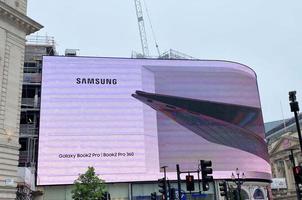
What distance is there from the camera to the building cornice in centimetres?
3086

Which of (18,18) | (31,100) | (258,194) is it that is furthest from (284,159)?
(18,18)

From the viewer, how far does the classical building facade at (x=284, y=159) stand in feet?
387

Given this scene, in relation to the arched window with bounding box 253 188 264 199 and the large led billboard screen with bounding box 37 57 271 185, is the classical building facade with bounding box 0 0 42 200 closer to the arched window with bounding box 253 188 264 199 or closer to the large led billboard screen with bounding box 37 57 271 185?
the large led billboard screen with bounding box 37 57 271 185

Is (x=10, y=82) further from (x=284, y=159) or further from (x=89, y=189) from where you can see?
(x=284, y=159)

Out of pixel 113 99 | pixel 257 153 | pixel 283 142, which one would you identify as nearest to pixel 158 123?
pixel 113 99

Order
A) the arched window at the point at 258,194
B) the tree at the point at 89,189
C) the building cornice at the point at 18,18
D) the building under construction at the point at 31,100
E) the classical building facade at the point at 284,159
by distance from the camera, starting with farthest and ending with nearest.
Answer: the classical building facade at the point at 284,159
the arched window at the point at 258,194
the building under construction at the point at 31,100
the tree at the point at 89,189
the building cornice at the point at 18,18

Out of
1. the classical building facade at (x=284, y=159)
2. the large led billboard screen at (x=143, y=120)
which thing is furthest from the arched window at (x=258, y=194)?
the classical building facade at (x=284, y=159)

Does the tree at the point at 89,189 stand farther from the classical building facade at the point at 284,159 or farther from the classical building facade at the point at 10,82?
the classical building facade at the point at 284,159

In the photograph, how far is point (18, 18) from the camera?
106 feet

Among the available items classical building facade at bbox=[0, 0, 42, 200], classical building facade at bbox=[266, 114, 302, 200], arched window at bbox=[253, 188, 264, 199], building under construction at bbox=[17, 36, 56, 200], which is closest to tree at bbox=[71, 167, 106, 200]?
building under construction at bbox=[17, 36, 56, 200]

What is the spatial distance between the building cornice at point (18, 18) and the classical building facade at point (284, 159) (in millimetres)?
92348

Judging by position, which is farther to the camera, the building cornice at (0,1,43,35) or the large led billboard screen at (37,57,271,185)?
the large led billboard screen at (37,57,271,185)

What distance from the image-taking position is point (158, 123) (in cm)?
8156

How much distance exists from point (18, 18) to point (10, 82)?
16.0 ft
